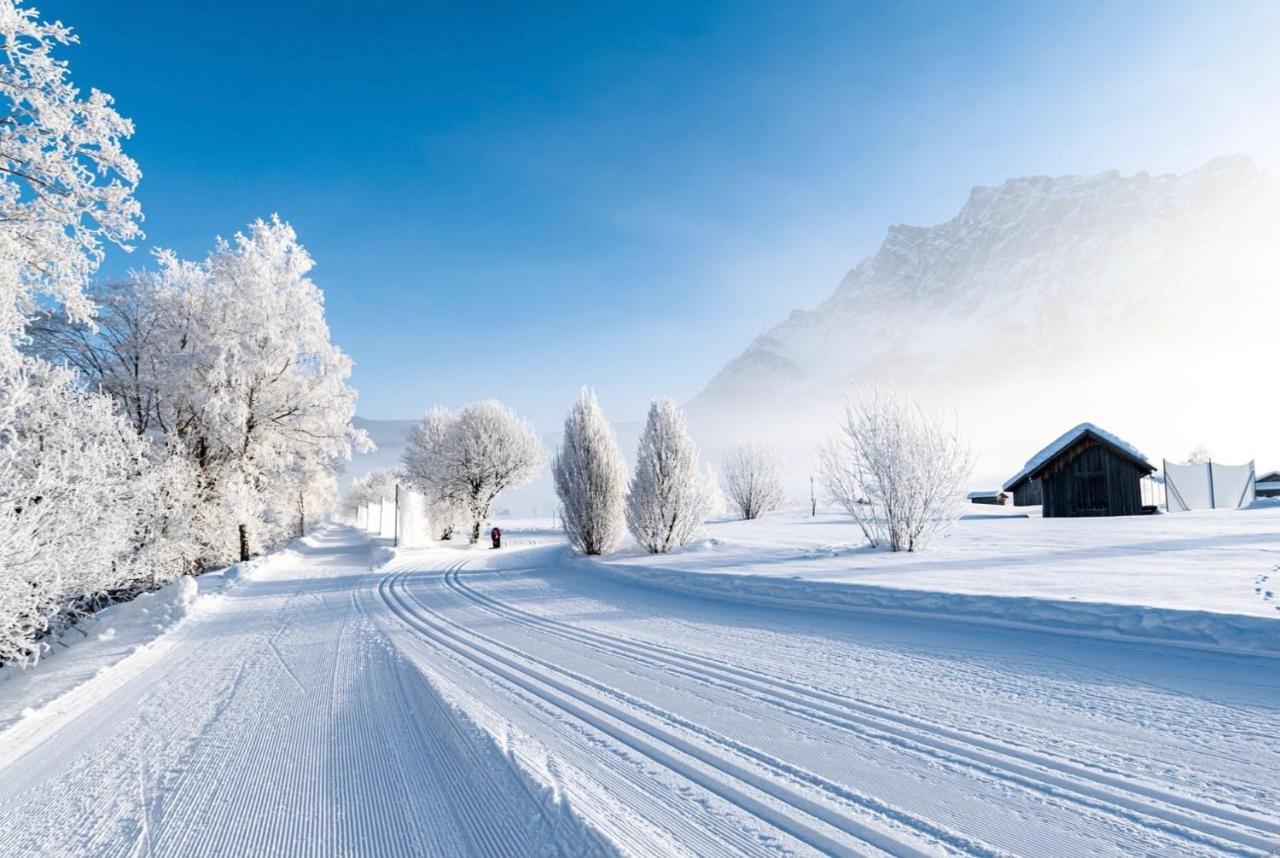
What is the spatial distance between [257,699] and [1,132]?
7.76m

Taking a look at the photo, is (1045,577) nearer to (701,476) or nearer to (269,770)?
(269,770)

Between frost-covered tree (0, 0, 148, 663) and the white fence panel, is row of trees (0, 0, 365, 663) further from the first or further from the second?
the white fence panel

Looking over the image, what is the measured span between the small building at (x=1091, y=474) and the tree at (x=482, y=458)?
2521cm

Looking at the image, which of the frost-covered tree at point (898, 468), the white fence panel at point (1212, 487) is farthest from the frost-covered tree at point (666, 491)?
the white fence panel at point (1212, 487)

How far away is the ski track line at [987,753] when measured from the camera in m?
2.58

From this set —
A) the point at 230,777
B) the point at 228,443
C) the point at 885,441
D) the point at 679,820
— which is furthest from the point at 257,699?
the point at 228,443

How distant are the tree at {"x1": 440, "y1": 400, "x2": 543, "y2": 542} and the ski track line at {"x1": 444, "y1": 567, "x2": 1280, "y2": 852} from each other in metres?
27.1

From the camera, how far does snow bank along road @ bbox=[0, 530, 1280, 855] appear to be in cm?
269

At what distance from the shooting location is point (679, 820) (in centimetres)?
276

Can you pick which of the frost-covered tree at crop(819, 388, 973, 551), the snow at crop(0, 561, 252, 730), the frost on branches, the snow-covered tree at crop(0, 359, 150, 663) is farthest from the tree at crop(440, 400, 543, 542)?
the frost-covered tree at crop(819, 388, 973, 551)

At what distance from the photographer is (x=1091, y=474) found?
23844 mm

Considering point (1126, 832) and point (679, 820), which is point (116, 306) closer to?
point (679, 820)

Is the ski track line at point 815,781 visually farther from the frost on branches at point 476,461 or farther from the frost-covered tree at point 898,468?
the frost on branches at point 476,461

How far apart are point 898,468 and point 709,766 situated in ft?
35.2
